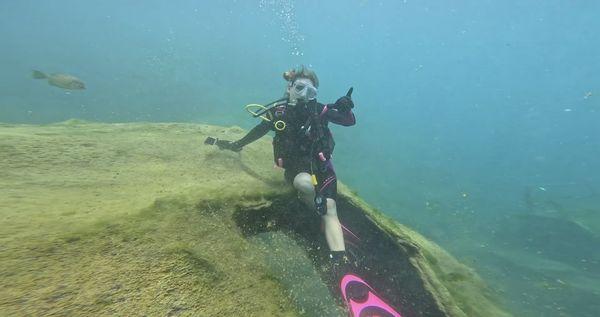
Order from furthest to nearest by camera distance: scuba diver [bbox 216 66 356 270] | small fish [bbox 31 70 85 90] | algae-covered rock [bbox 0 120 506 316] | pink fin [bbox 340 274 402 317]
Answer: small fish [bbox 31 70 85 90] → scuba diver [bbox 216 66 356 270] → pink fin [bbox 340 274 402 317] → algae-covered rock [bbox 0 120 506 316]

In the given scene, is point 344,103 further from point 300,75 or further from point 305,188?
point 305,188

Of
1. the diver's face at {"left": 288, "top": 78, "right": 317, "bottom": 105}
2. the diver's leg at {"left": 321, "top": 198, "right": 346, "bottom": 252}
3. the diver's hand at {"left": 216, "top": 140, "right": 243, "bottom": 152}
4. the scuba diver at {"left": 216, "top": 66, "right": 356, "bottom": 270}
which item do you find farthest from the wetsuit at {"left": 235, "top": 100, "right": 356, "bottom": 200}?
the diver's hand at {"left": 216, "top": 140, "right": 243, "bottom": 152}

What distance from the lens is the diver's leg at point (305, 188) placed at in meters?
4.06

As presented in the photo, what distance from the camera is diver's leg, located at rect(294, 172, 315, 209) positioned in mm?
4059

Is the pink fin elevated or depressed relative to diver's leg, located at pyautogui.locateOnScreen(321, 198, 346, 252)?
depressed

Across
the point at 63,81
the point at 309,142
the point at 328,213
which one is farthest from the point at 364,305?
the point at 63,81

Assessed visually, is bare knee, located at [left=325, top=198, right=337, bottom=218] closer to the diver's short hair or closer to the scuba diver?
the scuba diver

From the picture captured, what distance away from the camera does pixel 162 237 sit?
8.02 ft

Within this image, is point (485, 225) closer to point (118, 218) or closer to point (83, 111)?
point (118, 218)

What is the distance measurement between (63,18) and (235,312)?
184ft

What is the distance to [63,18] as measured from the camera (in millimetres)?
44906

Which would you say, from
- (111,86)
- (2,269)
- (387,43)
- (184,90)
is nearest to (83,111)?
(111,86)

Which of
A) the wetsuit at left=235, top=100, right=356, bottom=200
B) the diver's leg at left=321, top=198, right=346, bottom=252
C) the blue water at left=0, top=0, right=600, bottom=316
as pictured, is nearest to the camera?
the diver's leg at left=321, top=198, right=346, bottom=252

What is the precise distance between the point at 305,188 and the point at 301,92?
1.42 m
